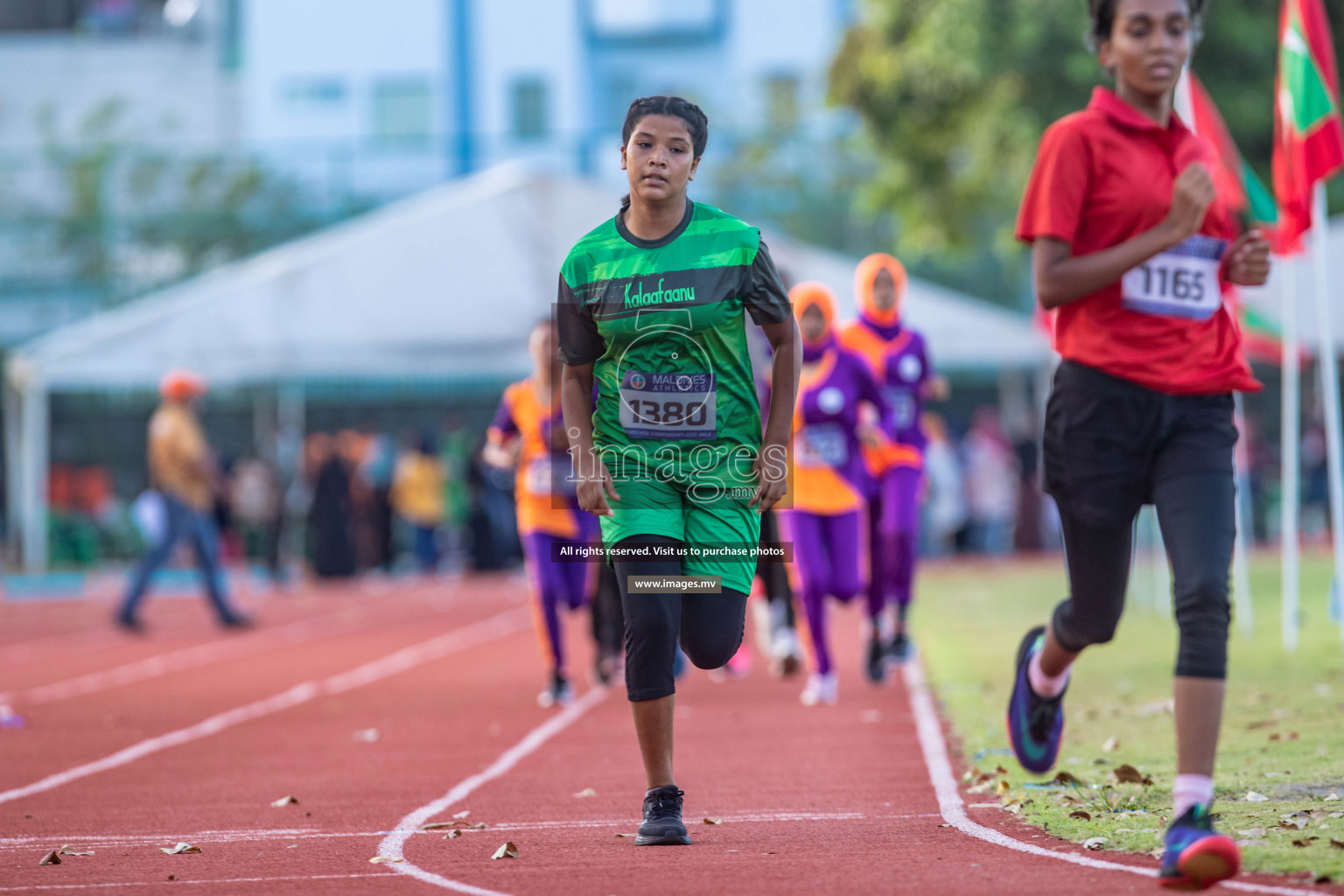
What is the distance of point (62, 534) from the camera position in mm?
28672

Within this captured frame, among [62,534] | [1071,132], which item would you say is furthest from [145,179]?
[1071,132]

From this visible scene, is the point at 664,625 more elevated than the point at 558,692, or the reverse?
the point at 664,625

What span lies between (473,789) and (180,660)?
324 inches

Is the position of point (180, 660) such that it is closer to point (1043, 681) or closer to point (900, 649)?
point (900, 649)

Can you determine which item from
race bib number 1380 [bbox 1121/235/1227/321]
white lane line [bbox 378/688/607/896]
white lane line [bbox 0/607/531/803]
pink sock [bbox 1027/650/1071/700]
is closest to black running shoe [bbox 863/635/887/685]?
white lane line [bbox 378/688/607/896]

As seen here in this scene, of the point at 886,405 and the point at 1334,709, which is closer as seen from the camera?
the point at 1334,709

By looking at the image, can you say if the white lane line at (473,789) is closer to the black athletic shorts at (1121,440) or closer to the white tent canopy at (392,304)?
the black athletic shorts at (1121,440)

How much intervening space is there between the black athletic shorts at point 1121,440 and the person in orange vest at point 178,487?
13.0 meters

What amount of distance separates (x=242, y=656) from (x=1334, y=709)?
9194 mm

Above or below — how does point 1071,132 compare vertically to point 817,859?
above

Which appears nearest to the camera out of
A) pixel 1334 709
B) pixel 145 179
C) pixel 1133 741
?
pixel 1133 741

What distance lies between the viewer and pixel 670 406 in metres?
5.45

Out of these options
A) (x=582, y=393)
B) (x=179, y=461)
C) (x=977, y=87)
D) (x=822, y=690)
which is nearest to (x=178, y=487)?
(x=179, y=461)

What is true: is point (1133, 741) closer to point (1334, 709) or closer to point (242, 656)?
point (1334, 709)
